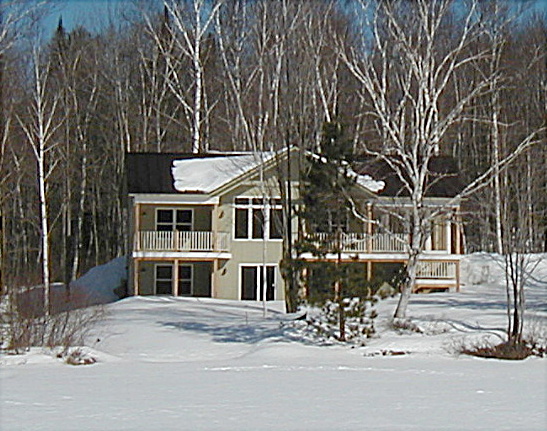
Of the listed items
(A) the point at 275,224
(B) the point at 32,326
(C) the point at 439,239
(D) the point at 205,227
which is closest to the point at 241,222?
(D) the point at 205,227

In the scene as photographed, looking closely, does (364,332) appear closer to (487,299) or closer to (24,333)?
(24,333)

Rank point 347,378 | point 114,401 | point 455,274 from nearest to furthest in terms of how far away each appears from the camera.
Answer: point 114,401, point 347,378, point 455,274

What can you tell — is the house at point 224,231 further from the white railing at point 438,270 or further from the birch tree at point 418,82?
the birch tree at point 418,82

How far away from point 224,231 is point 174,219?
201cm

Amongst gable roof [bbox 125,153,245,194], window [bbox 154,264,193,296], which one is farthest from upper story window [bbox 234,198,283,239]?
gable roof [bbox 125,153,245,194]

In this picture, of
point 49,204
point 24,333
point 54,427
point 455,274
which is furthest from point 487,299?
point 49,204

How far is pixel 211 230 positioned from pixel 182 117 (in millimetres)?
15595

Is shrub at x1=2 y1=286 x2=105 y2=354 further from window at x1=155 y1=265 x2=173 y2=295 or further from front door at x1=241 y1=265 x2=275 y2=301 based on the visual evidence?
window at x1=155 y1=265 x2=173 y2=295

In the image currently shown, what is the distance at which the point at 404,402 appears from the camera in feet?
46.5

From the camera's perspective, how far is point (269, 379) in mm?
16938

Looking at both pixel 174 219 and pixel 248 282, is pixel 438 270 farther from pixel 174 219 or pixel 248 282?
pixel 174 219

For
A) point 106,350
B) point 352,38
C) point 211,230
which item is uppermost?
point 352,38

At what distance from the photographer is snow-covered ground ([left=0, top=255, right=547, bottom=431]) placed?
12.4m

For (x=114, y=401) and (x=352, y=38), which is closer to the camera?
(x=114, y=401)
